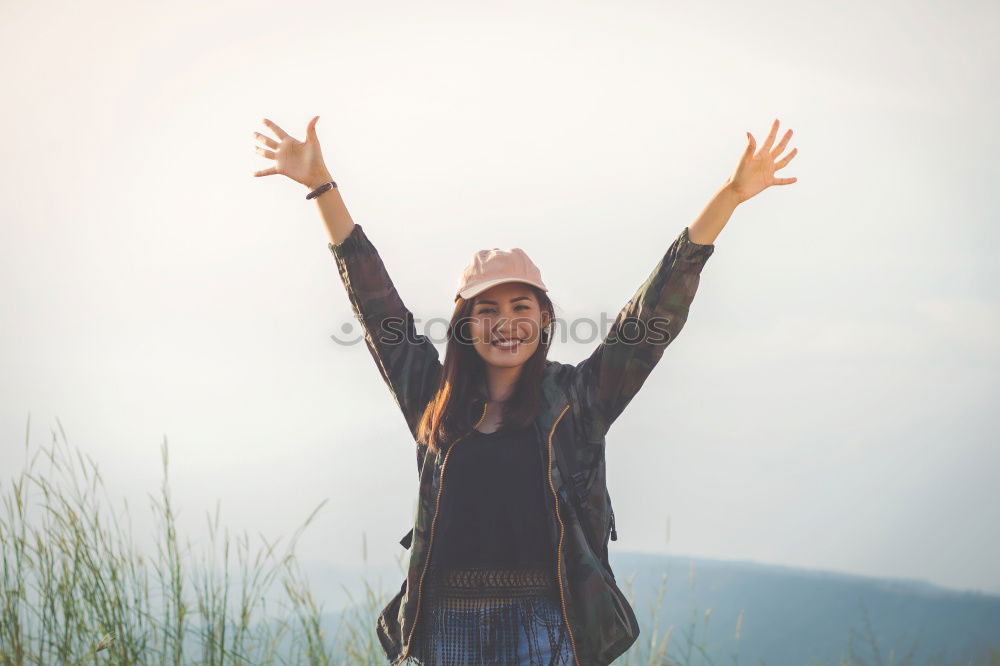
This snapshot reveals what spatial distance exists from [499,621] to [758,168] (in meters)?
1.43

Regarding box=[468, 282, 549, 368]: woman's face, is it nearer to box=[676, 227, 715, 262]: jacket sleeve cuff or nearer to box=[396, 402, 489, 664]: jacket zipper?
box=[396, 402, 489, 664]: jacket zipper

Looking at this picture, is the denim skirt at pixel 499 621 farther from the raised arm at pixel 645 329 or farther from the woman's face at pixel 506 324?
the woman's face at pixel 506 324

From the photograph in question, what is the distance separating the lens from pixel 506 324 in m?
2.76

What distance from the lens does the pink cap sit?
9.02 ft

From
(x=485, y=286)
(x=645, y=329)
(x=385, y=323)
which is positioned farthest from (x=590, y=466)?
(x=385, y=323)

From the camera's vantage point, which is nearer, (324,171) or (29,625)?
(324,171)

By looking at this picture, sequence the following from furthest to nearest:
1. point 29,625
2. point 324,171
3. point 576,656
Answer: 1. point 29,625
2. point 324,171
3. point 576,656

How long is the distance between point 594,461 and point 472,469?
0.33 m

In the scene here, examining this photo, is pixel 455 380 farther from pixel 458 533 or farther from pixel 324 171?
pixel 324 171

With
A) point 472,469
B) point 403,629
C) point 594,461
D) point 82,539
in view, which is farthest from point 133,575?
point 594,461

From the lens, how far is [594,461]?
266 centimetres

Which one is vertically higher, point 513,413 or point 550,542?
point 513,413

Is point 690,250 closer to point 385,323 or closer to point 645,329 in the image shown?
point 645,329

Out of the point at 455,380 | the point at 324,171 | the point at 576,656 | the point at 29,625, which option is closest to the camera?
the point at 576,656
